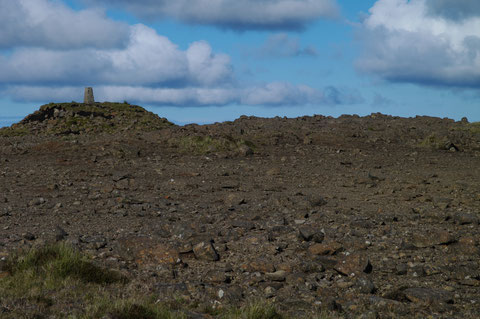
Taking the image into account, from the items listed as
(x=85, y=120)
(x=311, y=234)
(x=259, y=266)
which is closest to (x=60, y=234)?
(x=259, y=266)

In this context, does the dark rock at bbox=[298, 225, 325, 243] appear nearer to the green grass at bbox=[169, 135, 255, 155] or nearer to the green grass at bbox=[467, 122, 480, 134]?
the green grass at bbox=[169, 135, 255, 155]

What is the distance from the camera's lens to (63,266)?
618 centimetres

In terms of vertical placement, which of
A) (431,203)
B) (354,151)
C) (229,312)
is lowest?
(229,312)

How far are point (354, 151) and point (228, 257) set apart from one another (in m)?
10.5

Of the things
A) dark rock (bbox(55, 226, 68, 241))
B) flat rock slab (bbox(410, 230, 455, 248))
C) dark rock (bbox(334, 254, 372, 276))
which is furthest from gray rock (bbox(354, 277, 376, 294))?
dark rock (bbox(55, 226, 68, 241))

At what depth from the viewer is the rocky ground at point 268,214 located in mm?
5949

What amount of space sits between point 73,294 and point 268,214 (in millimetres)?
4210

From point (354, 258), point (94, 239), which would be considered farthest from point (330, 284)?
point (94, 239)

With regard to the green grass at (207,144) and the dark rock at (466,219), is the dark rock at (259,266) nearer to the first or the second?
the dark rock at (466,219)

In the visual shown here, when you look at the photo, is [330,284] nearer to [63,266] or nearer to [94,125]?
[63,266]

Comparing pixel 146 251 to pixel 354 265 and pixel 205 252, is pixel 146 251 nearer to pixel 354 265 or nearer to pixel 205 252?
pixel 205 252

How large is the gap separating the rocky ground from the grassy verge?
13.5 inches

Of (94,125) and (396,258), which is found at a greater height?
(94,125)

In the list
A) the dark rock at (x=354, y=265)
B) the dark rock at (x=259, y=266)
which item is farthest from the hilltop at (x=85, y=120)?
the dark rock at (x=354, y=265)
